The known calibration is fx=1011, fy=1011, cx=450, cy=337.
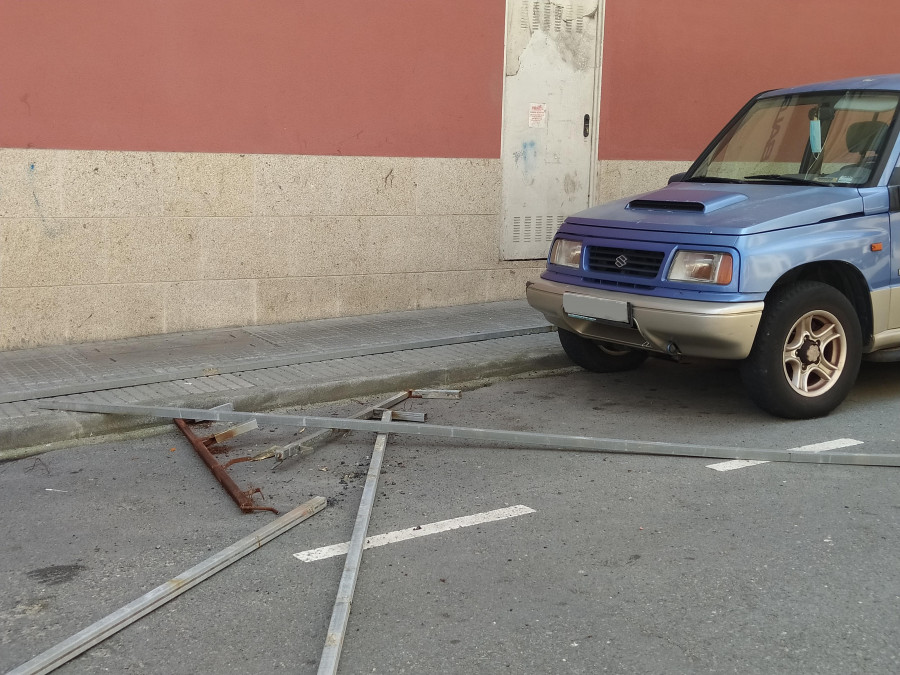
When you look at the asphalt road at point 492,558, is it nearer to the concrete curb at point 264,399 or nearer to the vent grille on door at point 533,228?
the concrete curb at point 264,399

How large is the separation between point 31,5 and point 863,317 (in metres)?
6.12

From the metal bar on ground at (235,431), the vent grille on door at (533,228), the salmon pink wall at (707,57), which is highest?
the salmon pink wall at (707,57)

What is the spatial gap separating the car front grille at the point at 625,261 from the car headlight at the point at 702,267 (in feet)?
0.40

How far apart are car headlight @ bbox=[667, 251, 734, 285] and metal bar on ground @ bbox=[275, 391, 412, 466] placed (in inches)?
72.7

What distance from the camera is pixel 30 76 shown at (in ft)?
24.2

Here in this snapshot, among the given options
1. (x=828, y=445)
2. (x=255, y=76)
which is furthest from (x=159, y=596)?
(x=255, y=76)

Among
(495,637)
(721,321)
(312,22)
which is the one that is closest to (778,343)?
(721,321)

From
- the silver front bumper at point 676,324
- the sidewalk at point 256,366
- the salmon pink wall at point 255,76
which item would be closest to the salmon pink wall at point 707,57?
the salmon pink wall at point 255,76

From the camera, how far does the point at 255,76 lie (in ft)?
27.2

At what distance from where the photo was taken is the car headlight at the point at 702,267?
5.57m

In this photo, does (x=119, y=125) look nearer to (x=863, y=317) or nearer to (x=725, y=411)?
(x=725, y=411)

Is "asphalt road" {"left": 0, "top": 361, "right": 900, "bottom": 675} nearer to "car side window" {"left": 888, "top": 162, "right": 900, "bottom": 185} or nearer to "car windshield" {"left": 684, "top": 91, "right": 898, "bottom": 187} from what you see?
"car side window" {"left": 888, "top": 162, "right": 900, "bottom": 185}

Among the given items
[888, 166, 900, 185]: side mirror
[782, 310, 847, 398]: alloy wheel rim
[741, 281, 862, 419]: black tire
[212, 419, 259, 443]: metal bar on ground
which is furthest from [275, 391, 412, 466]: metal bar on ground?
[888, 166, 900, 185]: side mirror

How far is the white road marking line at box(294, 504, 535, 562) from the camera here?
4.09 meters
